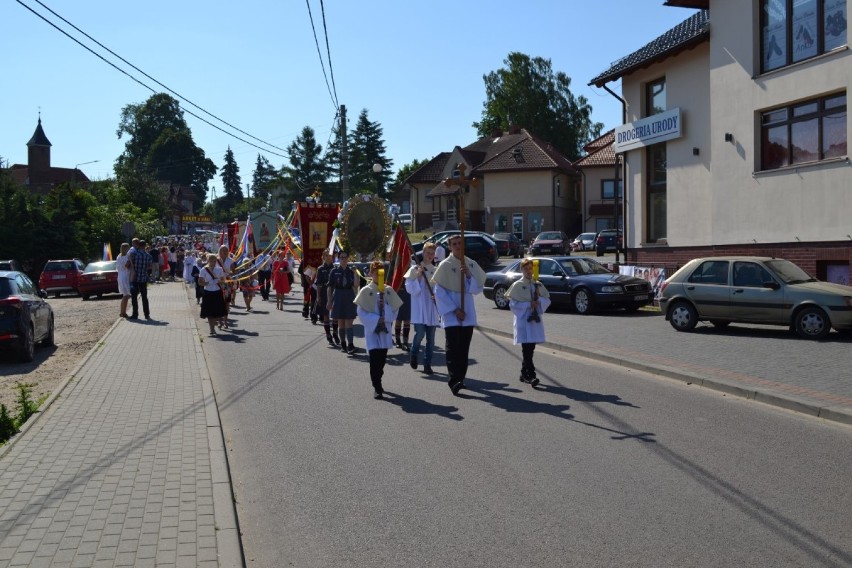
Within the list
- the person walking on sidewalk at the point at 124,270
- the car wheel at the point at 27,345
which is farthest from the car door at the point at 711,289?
the person walking on sidewalk at the point at 124,270

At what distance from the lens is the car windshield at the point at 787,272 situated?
1505 centimetres

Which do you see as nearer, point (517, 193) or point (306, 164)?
point (517, 193)

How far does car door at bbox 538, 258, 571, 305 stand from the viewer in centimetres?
2108

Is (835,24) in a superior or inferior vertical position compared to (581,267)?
superior

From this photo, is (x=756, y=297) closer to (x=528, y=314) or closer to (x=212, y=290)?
(x=528, y=314)

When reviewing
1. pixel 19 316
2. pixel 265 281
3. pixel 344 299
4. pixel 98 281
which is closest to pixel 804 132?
pixel 344 299

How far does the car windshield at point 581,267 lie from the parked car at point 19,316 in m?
12.4

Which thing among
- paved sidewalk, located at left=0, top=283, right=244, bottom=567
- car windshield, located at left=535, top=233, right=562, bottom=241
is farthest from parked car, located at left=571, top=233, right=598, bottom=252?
paved sidewalk, located at left=0, top=283, right=244, bottom=567

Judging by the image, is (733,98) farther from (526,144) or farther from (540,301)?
(526,144)

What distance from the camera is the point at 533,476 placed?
6.46m

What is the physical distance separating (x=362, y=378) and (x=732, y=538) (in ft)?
23.3

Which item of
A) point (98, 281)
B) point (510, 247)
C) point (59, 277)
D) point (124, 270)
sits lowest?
point (98, 281)

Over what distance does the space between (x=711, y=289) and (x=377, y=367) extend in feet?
27.5

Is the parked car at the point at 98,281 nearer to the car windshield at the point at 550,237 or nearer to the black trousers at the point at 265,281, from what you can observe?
the black trousers at the point at 265,281
